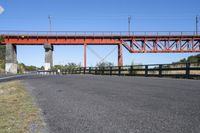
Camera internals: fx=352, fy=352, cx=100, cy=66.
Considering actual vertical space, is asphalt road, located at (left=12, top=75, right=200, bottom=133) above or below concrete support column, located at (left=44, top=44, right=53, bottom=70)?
below

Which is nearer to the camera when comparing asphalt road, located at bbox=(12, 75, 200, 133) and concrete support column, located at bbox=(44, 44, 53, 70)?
asphalt road, located at bbox=(12, 75, 200, 133)

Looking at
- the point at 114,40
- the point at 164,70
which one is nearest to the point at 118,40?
the point at 114,40

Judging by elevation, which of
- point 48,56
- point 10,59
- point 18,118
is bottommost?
point 18,118

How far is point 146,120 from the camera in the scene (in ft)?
21.0

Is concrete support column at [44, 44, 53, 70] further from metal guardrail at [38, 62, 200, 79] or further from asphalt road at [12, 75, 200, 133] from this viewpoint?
asphalt road at [12, 75, 200, 133]

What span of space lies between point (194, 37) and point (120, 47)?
16.2 m

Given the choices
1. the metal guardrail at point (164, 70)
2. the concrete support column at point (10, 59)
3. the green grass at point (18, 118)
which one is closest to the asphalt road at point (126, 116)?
the green grass at point (18, 118)

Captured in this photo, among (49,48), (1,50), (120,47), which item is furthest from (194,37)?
(1,50)

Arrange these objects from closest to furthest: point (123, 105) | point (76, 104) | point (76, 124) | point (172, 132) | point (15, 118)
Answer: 1. point (172, 132)
2. point (76, 124)
3. point (15, 118)
4. point (123, 105)
5. point (76, 104)

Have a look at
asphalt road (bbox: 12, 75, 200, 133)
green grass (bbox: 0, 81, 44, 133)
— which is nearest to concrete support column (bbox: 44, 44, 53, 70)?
asphalt road (bbox: 12, 75, 200, 133)

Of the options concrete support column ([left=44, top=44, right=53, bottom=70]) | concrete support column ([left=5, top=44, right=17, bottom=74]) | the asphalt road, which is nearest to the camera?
the asphalt road

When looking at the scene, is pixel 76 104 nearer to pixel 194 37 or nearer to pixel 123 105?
pixel 123 105

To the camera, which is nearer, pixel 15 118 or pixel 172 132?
pixel 172 132

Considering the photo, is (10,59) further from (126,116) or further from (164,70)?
(126,116)
